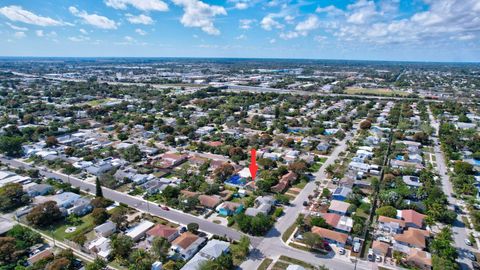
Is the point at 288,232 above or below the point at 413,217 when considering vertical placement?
below

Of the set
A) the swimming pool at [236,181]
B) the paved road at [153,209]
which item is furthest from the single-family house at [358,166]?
the paved road at [153,209]

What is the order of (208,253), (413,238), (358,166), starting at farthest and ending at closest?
(358,166)
(413,238)
(208,253)

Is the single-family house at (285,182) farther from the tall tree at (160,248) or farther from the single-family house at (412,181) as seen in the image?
the tall tree at (160,248)

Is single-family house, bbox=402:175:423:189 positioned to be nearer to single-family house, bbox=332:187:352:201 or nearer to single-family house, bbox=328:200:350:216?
single-family house, bbox=332:187:352:201

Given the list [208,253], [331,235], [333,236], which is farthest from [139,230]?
[333,236]

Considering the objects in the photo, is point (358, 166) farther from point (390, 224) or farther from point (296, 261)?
point (296, 261)

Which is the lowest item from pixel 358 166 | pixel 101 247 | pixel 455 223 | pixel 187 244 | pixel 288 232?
pixel 455 223

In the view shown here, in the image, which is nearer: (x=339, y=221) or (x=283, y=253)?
(x=283, y=253)

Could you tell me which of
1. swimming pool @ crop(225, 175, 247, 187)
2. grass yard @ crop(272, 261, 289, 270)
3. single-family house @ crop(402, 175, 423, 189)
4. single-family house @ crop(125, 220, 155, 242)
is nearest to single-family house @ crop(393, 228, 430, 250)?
grass yard @ crop(272, 261, 289, 270)
